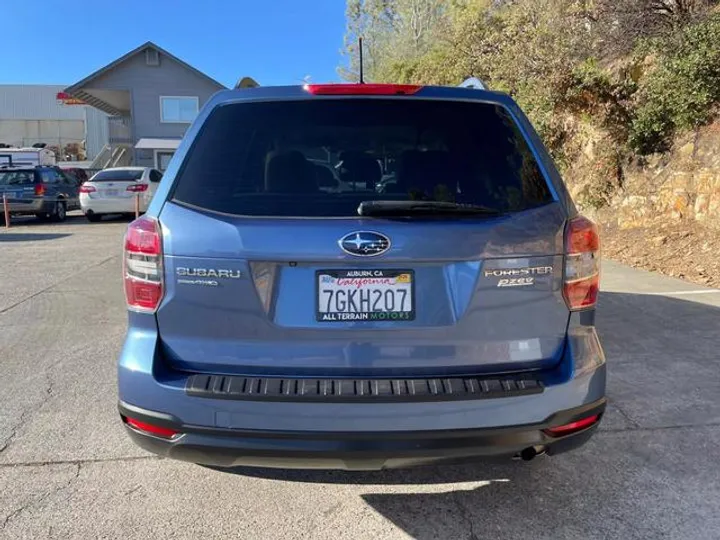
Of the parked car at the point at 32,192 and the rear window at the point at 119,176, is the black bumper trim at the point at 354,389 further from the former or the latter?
the parked car at the point at 32,192

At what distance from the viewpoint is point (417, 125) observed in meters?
2.59

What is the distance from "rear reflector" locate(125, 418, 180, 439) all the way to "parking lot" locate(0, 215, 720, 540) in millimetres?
586

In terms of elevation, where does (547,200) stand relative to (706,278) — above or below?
above

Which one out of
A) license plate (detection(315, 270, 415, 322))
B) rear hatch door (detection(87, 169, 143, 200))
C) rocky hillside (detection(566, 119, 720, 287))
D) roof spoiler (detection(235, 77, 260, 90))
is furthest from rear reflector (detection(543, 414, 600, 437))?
rear hatch door (detection(87, 169, 143, 200))

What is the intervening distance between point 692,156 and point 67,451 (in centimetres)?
955

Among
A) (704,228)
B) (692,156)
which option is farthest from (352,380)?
(692,156)

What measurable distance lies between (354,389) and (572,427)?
2.98 ft

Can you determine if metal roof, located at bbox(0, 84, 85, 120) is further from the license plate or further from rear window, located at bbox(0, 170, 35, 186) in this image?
the license plate

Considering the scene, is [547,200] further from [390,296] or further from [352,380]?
[352,380]

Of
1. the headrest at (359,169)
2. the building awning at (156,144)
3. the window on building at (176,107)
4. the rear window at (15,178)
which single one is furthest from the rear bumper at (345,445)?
the window on building at (176,107)

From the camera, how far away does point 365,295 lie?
7.27 feet

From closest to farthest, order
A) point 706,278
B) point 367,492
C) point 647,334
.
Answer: point 367,492
point 647,334
point 706,278

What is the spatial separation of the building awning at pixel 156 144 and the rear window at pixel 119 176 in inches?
536

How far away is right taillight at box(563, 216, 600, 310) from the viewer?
234 cm
